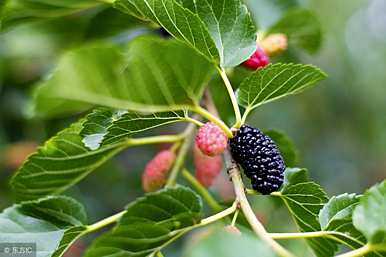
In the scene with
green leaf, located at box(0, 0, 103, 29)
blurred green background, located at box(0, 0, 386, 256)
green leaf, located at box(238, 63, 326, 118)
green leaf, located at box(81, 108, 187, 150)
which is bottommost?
blurred green background, located at box(0, 0, 386, 256)

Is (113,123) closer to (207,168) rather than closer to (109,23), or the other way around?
(207,168)

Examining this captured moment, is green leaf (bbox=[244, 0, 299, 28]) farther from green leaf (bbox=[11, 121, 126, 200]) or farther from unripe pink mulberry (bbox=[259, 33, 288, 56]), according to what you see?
green leaf (bbox=[11, 121, 126, 200])

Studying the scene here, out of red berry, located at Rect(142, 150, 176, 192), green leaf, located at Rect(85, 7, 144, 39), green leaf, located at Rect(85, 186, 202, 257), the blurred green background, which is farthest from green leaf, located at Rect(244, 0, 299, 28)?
green leaf, located at Rect(85, 186, 202, 257)

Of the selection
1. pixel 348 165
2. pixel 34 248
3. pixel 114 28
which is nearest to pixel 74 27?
pixel 114 28

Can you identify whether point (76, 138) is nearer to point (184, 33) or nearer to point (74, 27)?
point (184, 33)

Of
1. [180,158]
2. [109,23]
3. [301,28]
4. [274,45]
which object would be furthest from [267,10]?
[180,158]

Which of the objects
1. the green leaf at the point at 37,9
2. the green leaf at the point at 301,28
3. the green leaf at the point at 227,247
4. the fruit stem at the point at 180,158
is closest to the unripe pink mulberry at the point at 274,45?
the green leaf at the point at 301,28
